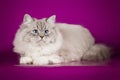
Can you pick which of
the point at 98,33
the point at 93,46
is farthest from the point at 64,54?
the point at 98,33

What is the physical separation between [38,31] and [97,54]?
1.64ft

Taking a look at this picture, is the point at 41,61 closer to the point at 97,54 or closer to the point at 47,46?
the point at 47,46

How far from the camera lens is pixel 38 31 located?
8.95ft

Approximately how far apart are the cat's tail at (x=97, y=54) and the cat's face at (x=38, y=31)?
302mm

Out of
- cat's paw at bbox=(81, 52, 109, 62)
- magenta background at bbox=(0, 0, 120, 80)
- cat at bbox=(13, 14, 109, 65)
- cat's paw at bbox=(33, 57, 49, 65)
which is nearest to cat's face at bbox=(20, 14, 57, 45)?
cat at bbox=(13, 14, 109, 65)

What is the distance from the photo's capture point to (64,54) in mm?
2795

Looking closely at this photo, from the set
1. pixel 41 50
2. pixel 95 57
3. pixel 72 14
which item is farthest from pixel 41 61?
pixel 72 14

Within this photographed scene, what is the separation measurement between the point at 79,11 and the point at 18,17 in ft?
1.92

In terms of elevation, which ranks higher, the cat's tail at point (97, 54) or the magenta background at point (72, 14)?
the magenta background at point (72, 14)

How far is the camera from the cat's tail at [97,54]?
278 cm

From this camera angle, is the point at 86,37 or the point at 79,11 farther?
the point at 79,11

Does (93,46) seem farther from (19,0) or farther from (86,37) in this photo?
(19,0)

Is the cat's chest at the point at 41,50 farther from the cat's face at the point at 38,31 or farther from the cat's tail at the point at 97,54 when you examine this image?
the cat's tail at the point at 97,54

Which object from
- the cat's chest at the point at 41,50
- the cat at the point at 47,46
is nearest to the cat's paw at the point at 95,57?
the cat at the point at 47,46
